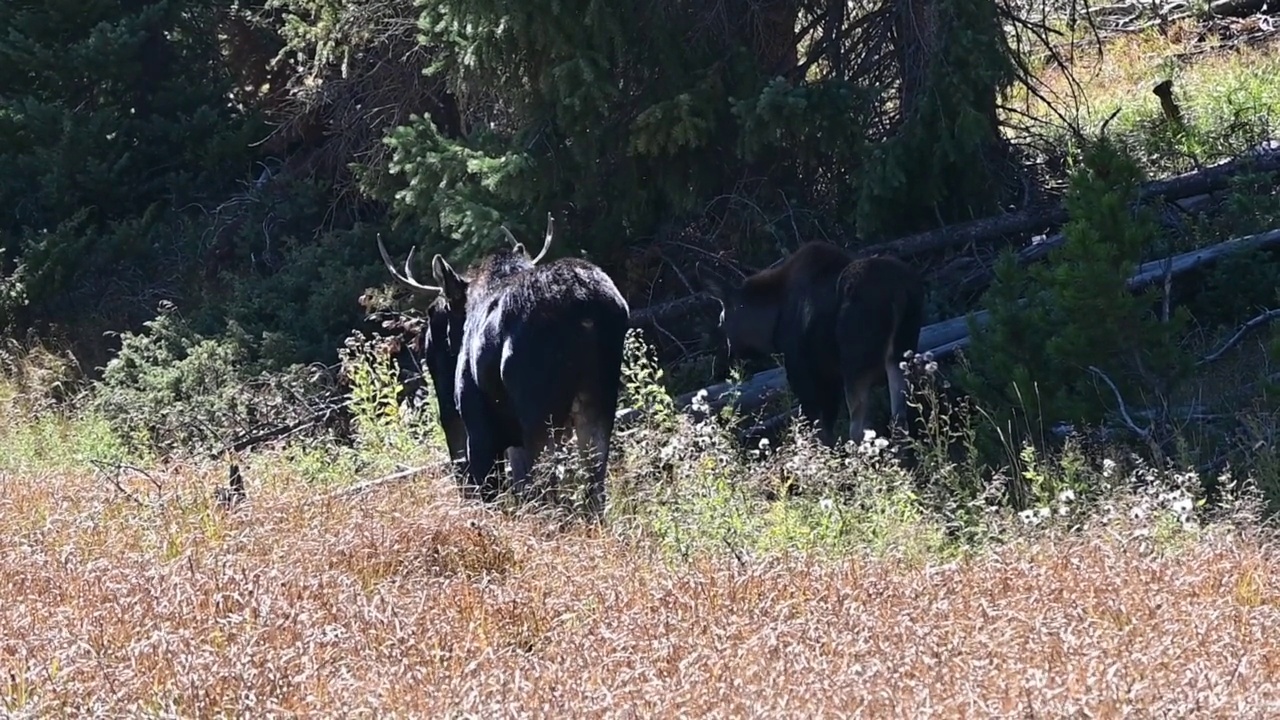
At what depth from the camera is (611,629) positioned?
5.97m

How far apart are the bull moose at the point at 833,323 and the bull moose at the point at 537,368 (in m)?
1.99

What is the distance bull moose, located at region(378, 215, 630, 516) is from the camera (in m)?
8.95

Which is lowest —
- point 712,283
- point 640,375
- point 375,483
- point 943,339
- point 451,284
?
point 943,339

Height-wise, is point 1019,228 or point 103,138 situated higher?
point 103,138

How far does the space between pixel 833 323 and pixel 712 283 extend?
1.52 m

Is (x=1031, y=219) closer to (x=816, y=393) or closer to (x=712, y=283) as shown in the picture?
(x=712, y=283)

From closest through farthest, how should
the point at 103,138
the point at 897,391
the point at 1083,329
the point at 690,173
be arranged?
the point at 1083,329
the point at 897,391
the point at 690,173
the point at 103,138

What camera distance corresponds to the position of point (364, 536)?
7.46m

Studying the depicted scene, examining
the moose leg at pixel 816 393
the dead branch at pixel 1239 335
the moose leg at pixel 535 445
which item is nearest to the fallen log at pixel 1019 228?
the moose leg at pixel 816 393

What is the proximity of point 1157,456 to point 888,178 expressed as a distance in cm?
450

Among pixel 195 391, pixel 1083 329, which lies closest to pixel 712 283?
pixel 1083 329

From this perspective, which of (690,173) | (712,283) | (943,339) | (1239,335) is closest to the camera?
(1239,335)

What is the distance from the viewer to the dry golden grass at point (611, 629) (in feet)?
16.5

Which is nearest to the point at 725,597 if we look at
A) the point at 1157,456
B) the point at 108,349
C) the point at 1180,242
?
the point at 1157,456
